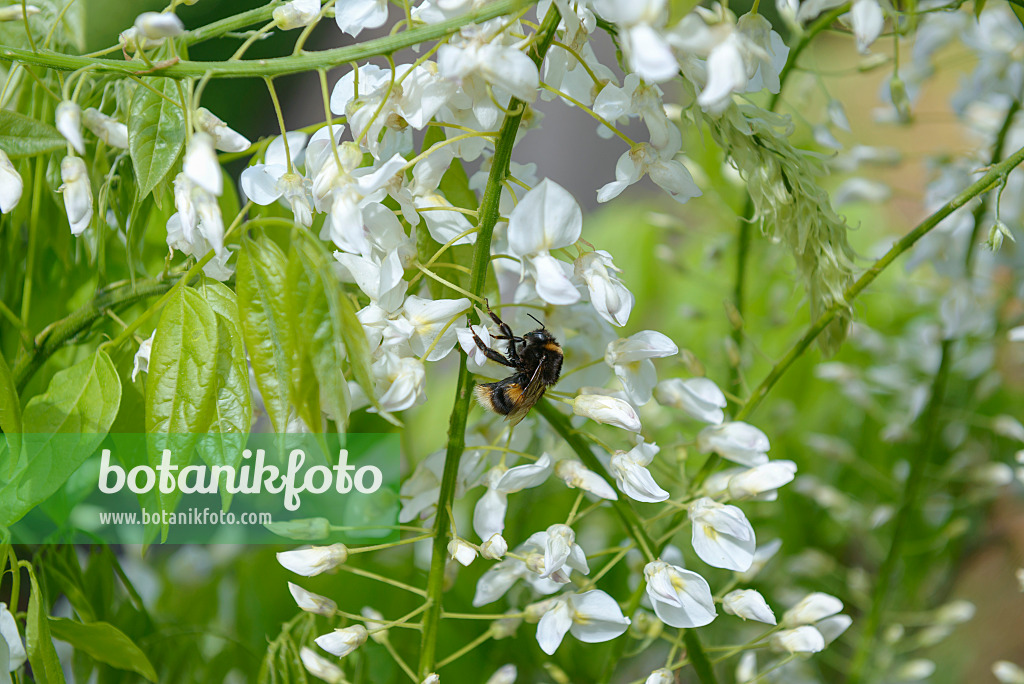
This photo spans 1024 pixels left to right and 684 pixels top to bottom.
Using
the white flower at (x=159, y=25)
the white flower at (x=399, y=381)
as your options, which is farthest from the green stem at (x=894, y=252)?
the white flower at (x=159, y=25)

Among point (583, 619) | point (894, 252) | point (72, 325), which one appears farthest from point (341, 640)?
point (894, 252)

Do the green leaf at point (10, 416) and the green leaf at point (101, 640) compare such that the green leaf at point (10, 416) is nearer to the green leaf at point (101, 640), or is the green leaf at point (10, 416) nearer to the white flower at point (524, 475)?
the green leaf at point (101, 640)

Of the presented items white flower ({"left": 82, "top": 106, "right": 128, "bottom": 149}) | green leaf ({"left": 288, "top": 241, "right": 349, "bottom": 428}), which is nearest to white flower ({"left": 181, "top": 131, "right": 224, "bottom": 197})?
green leaf ({"left": 288, "top": 241, "right": 349, "bottom": 428})

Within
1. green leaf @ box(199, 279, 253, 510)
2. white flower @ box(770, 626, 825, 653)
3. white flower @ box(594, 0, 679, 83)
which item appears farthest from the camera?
white flower @ box(770, 626, 825, 653)

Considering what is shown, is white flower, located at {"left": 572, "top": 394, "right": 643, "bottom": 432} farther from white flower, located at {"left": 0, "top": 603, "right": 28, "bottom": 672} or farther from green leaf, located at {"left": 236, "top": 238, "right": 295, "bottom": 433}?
white flower, located at {"left": 0, "top": 603, "right": 28, "bottom": 672}

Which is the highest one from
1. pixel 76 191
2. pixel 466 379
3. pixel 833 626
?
pixel 76 191

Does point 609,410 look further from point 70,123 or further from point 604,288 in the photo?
point 70,123
